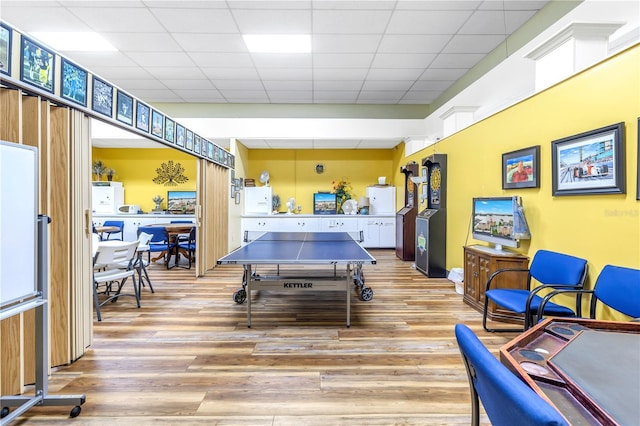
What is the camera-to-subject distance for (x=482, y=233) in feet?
12.6

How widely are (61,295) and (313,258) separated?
6.96 ft

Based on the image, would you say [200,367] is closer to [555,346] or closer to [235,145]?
[555,346]

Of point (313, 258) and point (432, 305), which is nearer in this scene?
point (313, 258)

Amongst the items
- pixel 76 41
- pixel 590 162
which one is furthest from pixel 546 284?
pixel 76 41

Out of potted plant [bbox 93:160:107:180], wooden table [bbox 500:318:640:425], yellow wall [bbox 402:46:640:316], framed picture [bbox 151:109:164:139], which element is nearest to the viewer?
wooden table [bbox 500:318:640:425]

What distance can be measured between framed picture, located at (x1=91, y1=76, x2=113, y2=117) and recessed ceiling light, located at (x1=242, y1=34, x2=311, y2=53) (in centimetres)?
225

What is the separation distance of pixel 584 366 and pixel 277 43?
196 inches

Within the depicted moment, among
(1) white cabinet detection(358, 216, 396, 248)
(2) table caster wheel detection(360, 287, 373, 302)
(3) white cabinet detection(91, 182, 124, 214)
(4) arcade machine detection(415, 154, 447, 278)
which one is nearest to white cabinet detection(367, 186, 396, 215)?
(1) white cabinet detection(358, 216, 396, 248)

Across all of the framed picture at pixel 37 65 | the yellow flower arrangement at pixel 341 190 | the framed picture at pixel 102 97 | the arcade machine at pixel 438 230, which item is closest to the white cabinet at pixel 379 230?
the yellow flower arrangement at pixel 341 190

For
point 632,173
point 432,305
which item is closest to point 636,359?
point 632,173

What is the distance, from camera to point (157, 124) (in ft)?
13.1

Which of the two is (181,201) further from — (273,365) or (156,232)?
(273,365)

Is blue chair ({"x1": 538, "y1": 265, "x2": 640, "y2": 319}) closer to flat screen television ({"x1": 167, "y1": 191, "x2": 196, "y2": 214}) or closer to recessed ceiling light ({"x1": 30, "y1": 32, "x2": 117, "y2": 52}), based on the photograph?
recessed ceiling light ({"x1": 30, "y1": 32, "x2": 117, "y2": 52})

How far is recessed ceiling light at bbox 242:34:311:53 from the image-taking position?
4.34 meters
